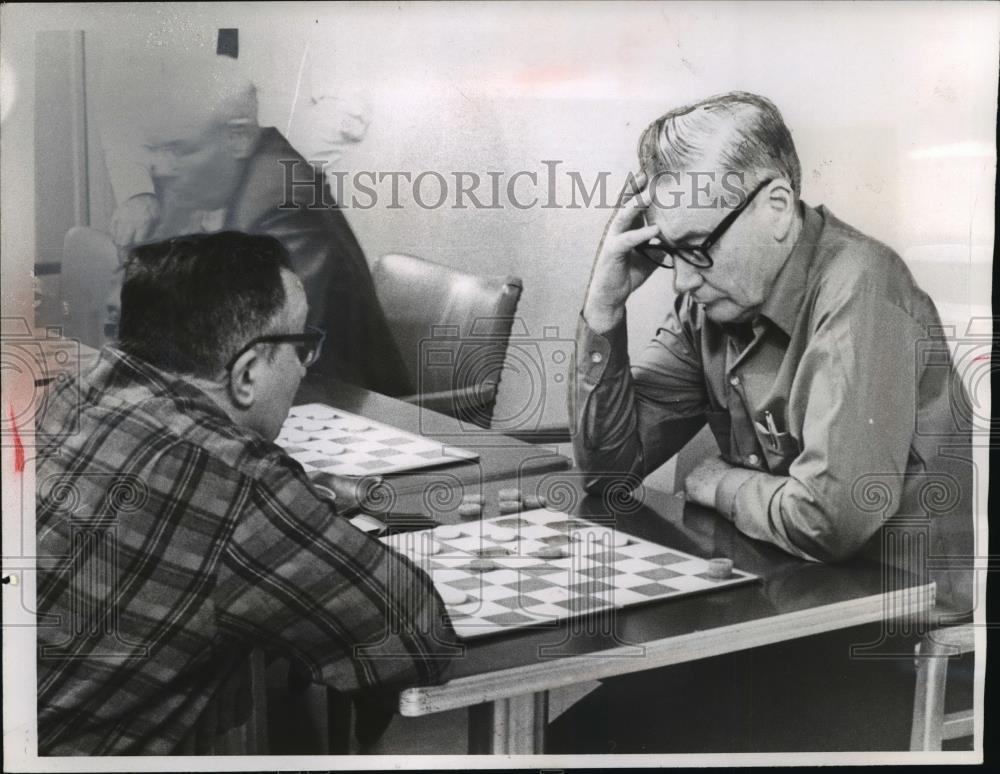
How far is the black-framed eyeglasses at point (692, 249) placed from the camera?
320 centimetres

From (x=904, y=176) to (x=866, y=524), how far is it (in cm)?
95

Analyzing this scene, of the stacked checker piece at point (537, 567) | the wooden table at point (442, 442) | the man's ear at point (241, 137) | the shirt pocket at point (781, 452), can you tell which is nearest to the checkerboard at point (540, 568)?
the stacked checker piece at point (537, 567)

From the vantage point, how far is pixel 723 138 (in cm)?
318

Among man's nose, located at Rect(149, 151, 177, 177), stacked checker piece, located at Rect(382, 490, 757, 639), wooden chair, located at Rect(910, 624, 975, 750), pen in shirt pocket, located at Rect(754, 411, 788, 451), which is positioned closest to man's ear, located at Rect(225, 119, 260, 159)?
man's nose, located at Rect(149, 151, 177, 177)

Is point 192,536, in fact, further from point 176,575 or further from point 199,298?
point 199,298

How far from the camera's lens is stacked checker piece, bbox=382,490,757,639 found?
120 inches

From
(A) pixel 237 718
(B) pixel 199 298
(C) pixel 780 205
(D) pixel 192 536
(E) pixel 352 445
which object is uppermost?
(C) pixel 780 205

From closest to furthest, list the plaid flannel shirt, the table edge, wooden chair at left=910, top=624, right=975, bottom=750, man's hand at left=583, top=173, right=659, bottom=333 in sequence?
the table edge, the plaid flannel shirt, man's hand at left=583, top=173, right=659, bottom=333, wooden chair at left=910, top=624, right=975, bottom=750

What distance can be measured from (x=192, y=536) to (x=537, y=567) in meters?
0.90

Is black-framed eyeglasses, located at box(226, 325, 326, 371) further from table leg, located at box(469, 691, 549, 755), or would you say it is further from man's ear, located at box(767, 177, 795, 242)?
man's ear, located at box(767, 177, 795, 242)

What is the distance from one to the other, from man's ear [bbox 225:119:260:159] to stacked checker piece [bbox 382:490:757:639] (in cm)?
109

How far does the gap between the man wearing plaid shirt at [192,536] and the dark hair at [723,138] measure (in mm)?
1042

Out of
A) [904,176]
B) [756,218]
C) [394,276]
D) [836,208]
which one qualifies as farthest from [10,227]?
[904,176]

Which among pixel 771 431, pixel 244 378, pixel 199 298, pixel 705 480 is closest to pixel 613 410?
pixel 705 480
